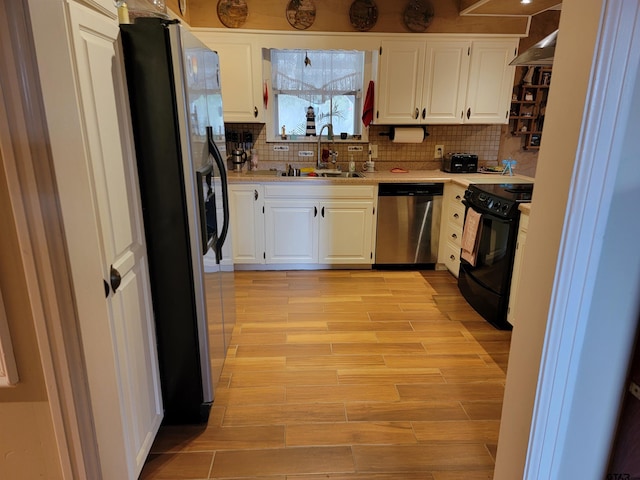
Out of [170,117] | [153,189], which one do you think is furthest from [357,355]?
[170,117]

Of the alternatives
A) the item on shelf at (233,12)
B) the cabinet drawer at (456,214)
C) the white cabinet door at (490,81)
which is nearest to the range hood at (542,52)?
the cabinet drawer at (456,214)

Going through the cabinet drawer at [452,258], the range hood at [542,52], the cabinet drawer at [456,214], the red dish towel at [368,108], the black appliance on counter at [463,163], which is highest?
the range hood at [542,52]

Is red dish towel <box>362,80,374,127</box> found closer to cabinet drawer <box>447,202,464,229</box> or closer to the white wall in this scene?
cabinet drawer <box>447,202,464,229</box>

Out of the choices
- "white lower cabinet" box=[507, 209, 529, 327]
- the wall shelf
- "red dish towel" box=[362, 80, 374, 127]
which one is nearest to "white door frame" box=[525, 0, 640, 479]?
"white lower cabinet" box=[507, 209, 529, 327]

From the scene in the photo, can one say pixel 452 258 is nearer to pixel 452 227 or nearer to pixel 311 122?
pixel 452 227

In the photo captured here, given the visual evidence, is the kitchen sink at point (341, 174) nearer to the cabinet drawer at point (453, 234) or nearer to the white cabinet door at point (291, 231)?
the white cabinet door at point (291, 231)

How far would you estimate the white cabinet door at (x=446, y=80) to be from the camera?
380 centimetres

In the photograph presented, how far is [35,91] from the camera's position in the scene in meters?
0.91

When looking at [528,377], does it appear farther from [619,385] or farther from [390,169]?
[390,169]

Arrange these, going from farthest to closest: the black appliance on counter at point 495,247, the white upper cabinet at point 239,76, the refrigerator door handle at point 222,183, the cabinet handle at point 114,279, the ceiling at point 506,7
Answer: the white upper cabinet at point 239,76, the ceiling at point 506,7, the black appliance on counter at point 495,247, the refrigerator door handle at point 222,183, the cabinet handle at point 114,279

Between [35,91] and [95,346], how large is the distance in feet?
2.21

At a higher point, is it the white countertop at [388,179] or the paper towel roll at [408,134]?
the paper towel roll at [408,134]

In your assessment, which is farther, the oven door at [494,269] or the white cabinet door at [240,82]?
the white cabinet door at [240,82]

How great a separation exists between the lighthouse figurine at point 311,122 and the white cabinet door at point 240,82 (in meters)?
0.58
